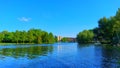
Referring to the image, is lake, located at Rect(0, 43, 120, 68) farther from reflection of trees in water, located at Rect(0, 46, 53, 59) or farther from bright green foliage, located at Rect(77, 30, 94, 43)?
bright green foliage, located at Rect(77, 30, 94, 43)

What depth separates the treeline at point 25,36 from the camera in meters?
157

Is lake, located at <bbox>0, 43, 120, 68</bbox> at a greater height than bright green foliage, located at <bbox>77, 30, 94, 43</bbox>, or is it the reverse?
bright green foliage, located at <bbox>77, 30, 94, 43</bbox>

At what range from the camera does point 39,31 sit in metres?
186

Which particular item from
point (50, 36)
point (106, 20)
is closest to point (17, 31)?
point (50, 36)

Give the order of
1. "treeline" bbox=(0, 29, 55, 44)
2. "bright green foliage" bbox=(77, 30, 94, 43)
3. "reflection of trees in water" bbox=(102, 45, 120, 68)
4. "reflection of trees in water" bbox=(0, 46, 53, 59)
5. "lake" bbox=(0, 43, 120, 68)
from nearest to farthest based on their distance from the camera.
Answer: "lake" bbox=(0, 43, 120, 68), "reflection of trees in water" bbox=(102, 45, 120, 68), "reflection of trees in water" bbox=(0, 46, 53, 59), "treeline" bbox=(0, 29, 55, 44), "bright green foliage" bbox=(77, 30, 94, 43)

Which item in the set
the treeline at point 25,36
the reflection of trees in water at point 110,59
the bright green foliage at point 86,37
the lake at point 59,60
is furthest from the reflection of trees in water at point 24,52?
the bright green foliage at point 86,37

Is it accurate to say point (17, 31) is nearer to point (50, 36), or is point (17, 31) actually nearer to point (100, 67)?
point (50, 36)

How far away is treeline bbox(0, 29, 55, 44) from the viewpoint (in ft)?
516

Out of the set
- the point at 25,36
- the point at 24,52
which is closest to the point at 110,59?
the point at 24,52

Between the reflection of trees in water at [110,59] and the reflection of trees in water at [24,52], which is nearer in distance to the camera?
the reflection of trees in water at [110,59]

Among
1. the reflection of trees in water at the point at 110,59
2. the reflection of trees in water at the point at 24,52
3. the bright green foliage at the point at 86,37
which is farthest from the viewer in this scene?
the bright green foliage at the point at 86,37

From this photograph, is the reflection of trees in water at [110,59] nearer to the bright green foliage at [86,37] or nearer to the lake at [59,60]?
the lake at [59,60]

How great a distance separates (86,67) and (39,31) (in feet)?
530

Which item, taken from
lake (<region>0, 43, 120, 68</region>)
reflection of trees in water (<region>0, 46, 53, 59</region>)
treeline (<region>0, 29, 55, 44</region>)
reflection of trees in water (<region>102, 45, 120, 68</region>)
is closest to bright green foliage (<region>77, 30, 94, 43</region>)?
treeline (<region>0, 29, 55, 44</region>)
